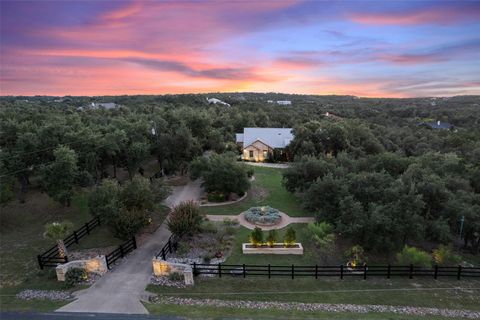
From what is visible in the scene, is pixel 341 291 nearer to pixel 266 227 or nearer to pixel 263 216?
pixel 266 227

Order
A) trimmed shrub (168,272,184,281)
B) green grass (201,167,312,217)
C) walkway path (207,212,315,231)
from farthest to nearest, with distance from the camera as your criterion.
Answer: green grass (201,167,312,217) < walkway path (207,212,315,231) < trimmed shrub (168,272,184,281)

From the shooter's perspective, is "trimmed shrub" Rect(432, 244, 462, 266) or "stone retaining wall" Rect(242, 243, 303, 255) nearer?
"trimmed shrub" Rect(432, 244, 462, 266)

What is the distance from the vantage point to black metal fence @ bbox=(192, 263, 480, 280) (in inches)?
667

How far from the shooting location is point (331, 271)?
17078 millimetres

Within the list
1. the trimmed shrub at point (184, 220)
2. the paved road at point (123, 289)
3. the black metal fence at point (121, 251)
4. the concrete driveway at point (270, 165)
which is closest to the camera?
the paved road at point (123, 289)

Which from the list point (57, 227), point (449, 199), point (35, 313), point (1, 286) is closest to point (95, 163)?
point (57, 227)

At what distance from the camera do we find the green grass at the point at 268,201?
88.2 ft

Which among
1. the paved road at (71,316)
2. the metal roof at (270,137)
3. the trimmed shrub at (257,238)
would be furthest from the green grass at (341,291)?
the metal roof at (270,137)

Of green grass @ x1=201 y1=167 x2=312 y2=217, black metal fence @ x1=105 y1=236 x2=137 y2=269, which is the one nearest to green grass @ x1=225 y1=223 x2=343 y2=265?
green grass @ x1=201 y1=167 x2=312 y2=217

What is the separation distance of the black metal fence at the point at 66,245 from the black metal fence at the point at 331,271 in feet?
28.3

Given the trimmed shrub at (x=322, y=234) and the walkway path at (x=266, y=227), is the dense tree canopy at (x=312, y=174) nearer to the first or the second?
the trimmed shrub at (x=322, y=234)

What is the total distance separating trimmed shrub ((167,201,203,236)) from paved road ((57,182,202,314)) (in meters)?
1.78

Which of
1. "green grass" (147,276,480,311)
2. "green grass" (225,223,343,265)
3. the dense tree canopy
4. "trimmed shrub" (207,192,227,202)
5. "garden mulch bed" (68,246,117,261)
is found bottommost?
"green grass" (147,276,480,311)

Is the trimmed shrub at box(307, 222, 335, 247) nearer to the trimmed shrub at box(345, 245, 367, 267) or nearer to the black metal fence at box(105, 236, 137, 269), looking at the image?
the trimmed shrub at box(345, 245, 367, 267)
